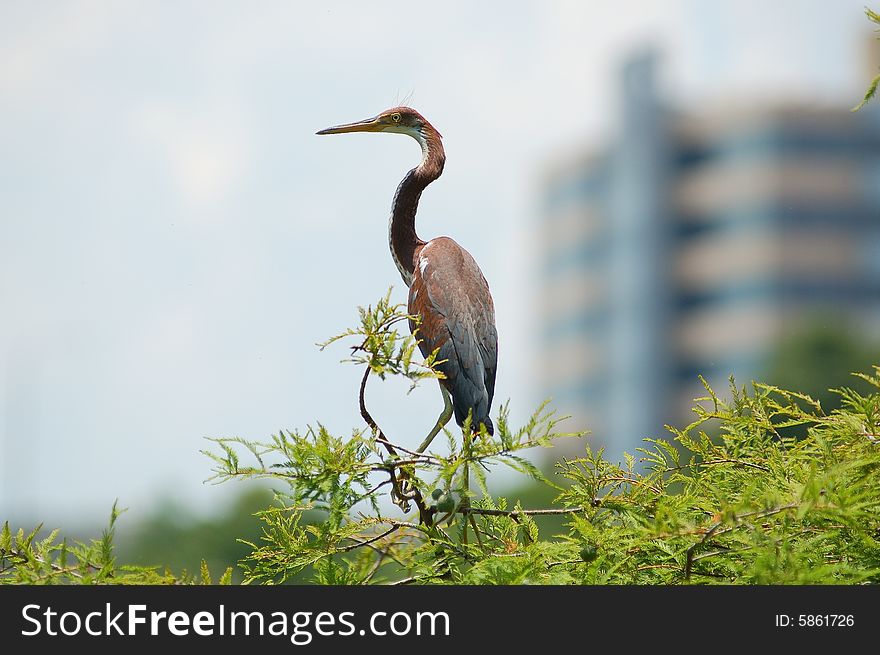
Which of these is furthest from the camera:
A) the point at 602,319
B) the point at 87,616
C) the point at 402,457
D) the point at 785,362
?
the point at 602,319

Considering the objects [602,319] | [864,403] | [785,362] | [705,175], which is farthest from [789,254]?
[864,403]

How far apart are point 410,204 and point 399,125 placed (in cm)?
33

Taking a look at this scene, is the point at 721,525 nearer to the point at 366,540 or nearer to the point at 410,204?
the point at 366,540

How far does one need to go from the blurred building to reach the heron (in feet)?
141

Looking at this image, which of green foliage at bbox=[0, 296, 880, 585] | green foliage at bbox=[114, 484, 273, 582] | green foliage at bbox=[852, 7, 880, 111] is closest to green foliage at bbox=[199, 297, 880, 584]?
green foliage at bbox=[0, 296, 880, 585]

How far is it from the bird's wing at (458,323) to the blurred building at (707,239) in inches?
1699

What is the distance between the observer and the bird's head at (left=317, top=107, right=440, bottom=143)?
4.11 metres

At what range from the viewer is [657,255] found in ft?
164

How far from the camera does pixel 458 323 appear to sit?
3.68 metres

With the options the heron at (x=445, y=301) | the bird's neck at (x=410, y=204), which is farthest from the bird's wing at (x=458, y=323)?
the bird's neck at (x=410, y=204)

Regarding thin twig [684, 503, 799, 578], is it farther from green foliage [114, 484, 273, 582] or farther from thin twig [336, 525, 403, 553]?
green foliage [114, 484, 273, 582]

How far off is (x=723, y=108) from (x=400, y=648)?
50.5 meters

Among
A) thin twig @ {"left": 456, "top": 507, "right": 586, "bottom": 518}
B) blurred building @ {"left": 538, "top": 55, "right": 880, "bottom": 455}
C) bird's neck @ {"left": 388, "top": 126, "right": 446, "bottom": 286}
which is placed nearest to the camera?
thin twig @ {"left": 456, "top": 507, "right": 586, "bottom": 518}

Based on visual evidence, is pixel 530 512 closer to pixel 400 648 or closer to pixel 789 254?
pixel 400 648
